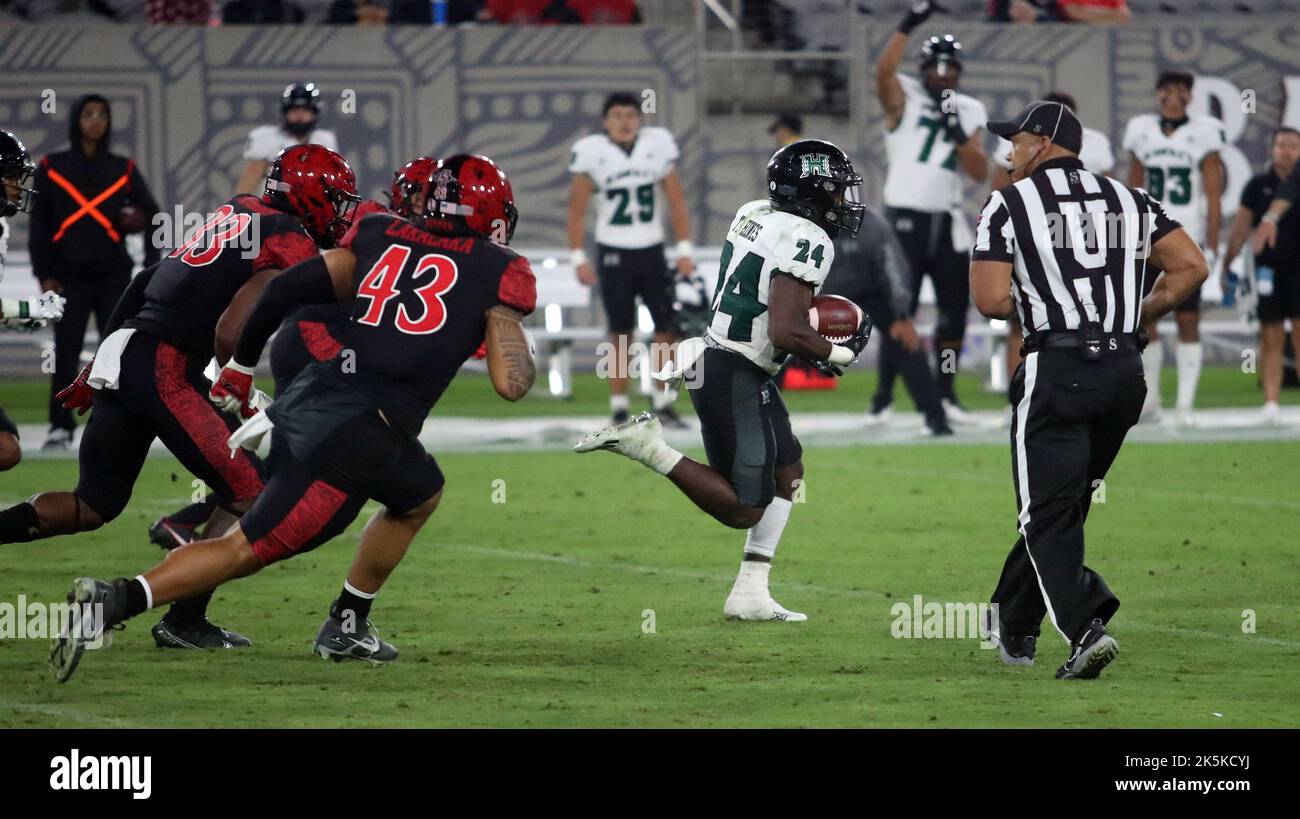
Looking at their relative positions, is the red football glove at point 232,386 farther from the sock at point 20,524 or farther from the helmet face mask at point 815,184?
the helmet face mask at point 815,184

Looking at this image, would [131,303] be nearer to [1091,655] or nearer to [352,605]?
[352,605]

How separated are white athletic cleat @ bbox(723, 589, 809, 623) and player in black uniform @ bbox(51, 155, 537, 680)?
159 centimetres

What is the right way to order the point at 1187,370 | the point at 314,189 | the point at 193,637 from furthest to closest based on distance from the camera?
the point at 1187,370 < the point at 193,637 < the point at 314,189

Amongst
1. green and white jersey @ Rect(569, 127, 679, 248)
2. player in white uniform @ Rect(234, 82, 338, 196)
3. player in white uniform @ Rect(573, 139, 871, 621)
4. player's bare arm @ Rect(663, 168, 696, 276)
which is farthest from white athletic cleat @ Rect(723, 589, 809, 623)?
player's bare arm @ Rect(663, 168, 696, 276)

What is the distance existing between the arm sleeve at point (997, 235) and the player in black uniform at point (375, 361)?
1374 millimetres

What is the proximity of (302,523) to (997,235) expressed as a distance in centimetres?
221

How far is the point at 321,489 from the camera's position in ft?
18.7

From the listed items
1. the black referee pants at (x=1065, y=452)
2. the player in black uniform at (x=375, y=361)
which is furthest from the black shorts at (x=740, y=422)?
the player in black uniform at (x=375, y=361)

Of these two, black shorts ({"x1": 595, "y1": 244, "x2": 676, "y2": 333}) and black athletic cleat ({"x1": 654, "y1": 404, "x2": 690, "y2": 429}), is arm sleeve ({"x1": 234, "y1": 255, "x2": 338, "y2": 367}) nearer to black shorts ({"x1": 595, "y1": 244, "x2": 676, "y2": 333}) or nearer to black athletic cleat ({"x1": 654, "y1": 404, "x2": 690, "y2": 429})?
black shorts ({"x1": 595, "y1": 244, "x2": 676, "y2": 333})

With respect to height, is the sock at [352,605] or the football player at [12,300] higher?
the football player at [12,300]

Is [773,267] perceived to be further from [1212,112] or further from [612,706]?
[1212,112]

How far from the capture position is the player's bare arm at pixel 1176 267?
6.04 meters

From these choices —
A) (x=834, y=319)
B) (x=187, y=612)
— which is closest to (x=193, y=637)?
(x=187, y=612)

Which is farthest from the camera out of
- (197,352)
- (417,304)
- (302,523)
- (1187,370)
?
(1187,370)
